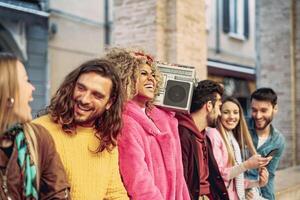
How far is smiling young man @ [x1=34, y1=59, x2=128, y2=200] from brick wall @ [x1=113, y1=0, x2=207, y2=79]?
3.71 metres

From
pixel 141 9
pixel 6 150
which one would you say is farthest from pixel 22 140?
pixel 141 9

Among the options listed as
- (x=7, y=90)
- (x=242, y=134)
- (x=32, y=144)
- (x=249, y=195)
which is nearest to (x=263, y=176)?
(x=249, y=195)

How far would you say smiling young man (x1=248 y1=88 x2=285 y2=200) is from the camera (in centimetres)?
353

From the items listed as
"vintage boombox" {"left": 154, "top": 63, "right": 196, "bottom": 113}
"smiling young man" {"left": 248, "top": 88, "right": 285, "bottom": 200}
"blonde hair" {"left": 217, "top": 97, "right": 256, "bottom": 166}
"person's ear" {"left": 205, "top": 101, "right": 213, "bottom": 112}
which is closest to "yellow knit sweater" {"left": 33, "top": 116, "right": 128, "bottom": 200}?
"vintage boombox" {"left": 154, "top": 63, "right": 196, "bottom": 113}

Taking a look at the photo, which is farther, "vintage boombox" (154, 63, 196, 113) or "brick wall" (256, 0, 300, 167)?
"brick wall" (256, 0, 300, 167)

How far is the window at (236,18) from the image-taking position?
15.1m

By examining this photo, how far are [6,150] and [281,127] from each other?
26.7 ft

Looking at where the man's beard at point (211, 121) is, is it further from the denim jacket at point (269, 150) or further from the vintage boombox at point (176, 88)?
the denim jacket at point (269, 150)

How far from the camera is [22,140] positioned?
1.45 m

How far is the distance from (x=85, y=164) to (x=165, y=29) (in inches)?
165

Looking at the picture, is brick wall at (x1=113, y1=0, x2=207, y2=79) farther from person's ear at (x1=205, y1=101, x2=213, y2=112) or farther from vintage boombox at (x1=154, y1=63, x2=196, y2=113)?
vintage boombox at (x1=154, y1=63, x2=196, y2=113)

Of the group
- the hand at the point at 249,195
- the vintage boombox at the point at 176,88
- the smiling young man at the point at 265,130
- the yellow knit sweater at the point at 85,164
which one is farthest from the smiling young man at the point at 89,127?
the smiling young man at the point at 265,130

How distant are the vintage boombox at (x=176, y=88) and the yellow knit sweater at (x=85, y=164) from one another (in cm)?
74

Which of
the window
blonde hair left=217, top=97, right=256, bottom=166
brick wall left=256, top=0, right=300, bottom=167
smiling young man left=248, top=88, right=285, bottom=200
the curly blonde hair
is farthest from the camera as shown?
the window
